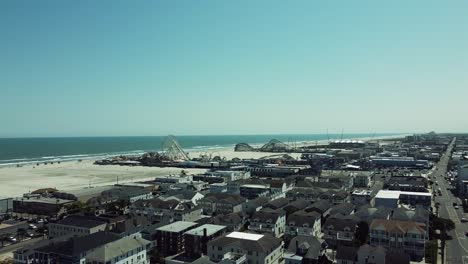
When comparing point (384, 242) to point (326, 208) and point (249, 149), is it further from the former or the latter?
point (249, 149)

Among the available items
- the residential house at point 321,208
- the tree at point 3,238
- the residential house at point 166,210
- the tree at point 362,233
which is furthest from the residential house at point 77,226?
the tree at point 362,233

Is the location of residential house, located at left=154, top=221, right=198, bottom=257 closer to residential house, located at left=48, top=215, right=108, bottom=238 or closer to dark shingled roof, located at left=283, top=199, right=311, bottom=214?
residential house, located at left=48, top=215, right=108, bottom=238

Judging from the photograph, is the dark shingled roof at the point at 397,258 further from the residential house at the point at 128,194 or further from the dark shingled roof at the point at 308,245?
the residential house at the point at 128,194

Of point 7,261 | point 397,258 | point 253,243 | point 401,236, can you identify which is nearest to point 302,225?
point 401,236

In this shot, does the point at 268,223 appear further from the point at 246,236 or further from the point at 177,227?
the point at 177,227

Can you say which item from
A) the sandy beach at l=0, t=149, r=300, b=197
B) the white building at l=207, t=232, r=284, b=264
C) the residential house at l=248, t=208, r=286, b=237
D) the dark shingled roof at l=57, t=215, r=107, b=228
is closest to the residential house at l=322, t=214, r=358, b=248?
the residential house at l=248, t=208, r=286, b=237
